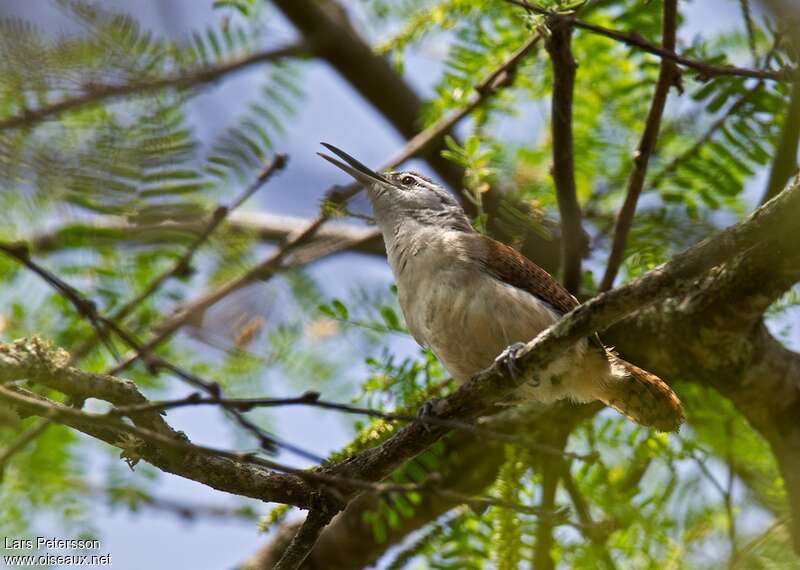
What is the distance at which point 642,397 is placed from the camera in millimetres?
3908

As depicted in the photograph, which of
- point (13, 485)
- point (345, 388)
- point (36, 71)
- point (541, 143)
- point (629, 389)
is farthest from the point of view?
point (541, 143)

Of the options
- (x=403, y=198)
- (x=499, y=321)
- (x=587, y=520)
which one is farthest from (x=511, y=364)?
(x=403, y=198)

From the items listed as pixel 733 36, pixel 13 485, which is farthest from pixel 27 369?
pixel 733 36

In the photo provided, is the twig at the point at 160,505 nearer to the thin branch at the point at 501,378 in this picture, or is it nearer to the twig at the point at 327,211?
the twig at the point at 327,211

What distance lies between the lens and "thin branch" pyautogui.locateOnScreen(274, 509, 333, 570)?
3.18 metres

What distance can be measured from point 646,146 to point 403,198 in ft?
4.81

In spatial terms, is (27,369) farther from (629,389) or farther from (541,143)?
(541,143)

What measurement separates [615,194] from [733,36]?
1141mm

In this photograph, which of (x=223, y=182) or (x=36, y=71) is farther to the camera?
(x=223, y=182)

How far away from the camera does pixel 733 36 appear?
5.41m

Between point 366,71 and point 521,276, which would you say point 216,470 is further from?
point 366,71

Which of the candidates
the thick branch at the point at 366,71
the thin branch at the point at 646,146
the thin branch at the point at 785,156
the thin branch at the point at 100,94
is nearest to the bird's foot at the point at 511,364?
the thin branch at the point at 646,146

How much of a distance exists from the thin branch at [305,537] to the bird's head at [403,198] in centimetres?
195

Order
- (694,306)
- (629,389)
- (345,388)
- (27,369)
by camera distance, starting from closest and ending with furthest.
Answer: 1. (27,369)
2. (629,389)
3. (694,306)
4. (345,388)
